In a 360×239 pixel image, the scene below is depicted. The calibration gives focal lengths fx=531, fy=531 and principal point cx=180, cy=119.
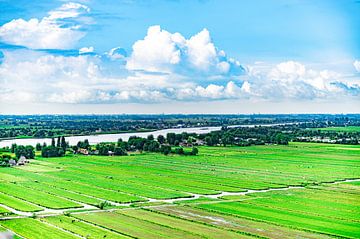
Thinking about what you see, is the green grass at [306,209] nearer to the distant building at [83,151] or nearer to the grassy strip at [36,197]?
the grassy strip at [36,197]

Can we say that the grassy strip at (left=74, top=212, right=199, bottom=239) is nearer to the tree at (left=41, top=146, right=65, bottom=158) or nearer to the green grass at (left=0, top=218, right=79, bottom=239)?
the green grass at (left=0, top=218, right=79, bottom=239)

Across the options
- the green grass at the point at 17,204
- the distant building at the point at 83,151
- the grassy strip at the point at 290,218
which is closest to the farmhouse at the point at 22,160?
the distant building at the point at 83,151

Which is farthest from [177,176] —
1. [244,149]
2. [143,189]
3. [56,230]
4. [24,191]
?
[244,149]

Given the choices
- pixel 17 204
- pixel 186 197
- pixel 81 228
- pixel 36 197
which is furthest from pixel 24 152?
→ pixel 81 228

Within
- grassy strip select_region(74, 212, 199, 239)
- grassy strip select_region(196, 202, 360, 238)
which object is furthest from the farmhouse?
grassy strip select_region(196, 202, 360, 238)

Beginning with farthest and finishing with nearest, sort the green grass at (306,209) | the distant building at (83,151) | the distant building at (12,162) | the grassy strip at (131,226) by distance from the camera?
1. the distant building at (83,151)
2. the distant building at (12,162)
3. the green grass at (306,209)
4. the grassy strip at (131,226)

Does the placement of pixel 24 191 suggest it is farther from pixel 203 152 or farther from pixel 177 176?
pixel 203 152

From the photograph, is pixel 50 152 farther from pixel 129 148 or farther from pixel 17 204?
pixel 17 204

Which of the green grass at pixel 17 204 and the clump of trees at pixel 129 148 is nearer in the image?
the green grass at pixel 17 204

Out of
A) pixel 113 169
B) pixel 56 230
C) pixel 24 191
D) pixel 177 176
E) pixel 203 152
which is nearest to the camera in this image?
pixel 56 230
